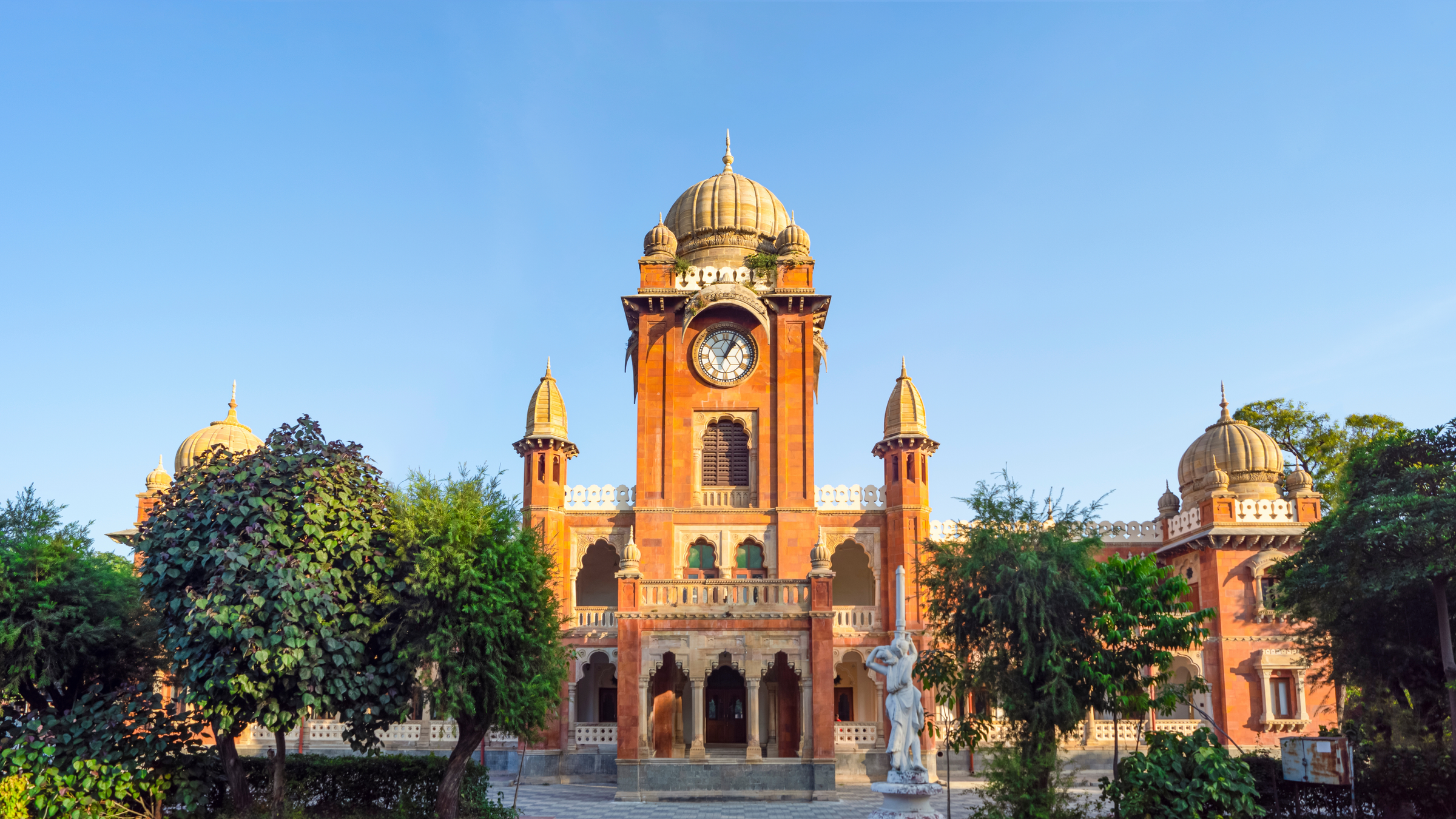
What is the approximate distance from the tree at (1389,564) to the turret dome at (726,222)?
20.4 meters

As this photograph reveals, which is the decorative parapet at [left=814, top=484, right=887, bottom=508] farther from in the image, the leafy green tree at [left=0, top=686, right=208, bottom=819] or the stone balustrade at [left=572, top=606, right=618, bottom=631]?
the leafy green tree at [left=0, top=686, right=208, bottom=819]

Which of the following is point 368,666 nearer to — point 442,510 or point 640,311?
point 442,510

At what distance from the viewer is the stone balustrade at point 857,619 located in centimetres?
3409

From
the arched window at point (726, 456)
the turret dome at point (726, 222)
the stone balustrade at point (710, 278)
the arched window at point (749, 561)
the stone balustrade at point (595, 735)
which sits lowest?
the stone balustrade at point (595, 735)

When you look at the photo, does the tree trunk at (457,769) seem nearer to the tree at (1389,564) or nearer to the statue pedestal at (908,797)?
the statue pedestal at (908,797)

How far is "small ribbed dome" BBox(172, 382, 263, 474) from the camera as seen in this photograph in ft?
145

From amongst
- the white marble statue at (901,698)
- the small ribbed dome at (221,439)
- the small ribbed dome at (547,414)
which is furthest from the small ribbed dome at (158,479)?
the white marble statue at (901,698)

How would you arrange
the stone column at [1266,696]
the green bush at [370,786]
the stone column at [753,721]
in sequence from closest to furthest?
the green bush at [370,786] → the stone column at [753,721] → the stone column at [1266,696]

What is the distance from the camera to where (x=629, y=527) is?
3591 centimetres

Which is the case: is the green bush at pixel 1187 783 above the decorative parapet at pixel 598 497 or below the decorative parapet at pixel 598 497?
below

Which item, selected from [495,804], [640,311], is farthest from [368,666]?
[640,311]

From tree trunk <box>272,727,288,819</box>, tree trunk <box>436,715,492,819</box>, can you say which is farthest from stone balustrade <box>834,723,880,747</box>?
tree trunk <box>272,727,288,819</box>

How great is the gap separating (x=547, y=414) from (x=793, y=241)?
1005cm

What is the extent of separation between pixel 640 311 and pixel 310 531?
60.7 ft
